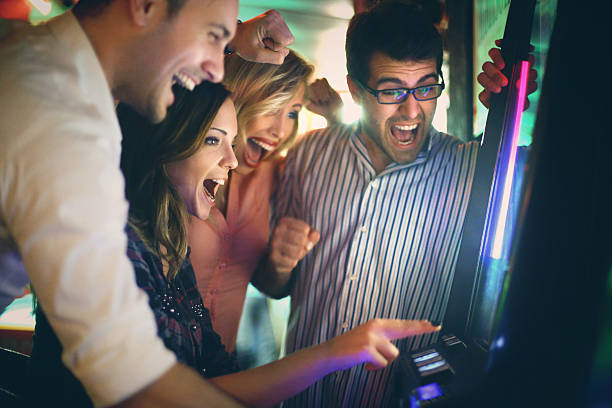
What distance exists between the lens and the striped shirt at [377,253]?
1.29 meters

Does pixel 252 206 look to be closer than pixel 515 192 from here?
No

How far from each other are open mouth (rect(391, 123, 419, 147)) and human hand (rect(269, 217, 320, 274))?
1.47ft

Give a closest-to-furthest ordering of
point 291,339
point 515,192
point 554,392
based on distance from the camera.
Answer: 1. point 554,392
2. point 515,192
3. point 291,339

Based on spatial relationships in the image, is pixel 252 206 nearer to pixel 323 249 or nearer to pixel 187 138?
pixel 323 249

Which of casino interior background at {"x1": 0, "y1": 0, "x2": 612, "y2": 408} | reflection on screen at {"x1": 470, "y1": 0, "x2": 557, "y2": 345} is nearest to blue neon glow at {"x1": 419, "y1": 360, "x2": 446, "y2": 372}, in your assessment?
reflection on screen at {"x1": 470, "y1": 0, "x2": 557, "y2": 345}

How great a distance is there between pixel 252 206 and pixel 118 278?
916mm

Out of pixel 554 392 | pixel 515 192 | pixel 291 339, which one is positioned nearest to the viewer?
pixel 554 392

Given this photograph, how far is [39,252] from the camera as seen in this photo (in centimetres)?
53

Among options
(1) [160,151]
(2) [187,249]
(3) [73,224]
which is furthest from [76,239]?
(2) [187,249]

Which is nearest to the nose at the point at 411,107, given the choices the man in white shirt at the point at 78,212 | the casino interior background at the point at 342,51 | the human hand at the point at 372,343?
the casino interior background at the point at 342,51

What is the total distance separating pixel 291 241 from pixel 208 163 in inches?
16.4

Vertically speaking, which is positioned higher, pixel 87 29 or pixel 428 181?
pixel 87 29

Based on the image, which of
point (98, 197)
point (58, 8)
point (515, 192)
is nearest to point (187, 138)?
point (98, 197)

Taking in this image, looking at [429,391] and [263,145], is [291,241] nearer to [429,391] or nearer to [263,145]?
[263,145]
